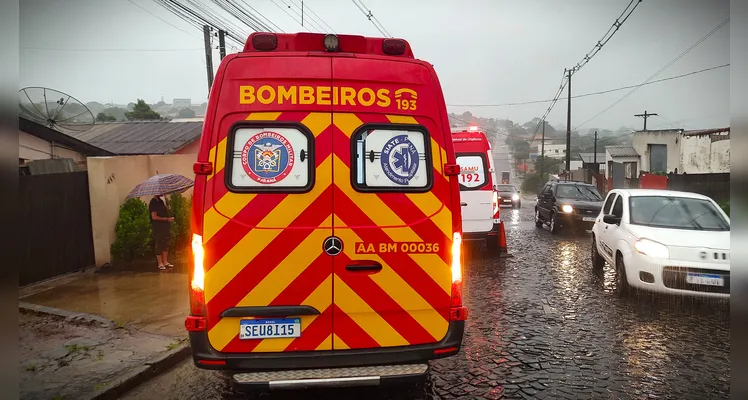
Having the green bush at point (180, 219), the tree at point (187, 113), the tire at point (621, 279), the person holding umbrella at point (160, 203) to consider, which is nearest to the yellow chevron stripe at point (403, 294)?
the tire at point (621, 279)

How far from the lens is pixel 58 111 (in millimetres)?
9492

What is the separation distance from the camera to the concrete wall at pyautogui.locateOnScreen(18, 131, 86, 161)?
10055 mm

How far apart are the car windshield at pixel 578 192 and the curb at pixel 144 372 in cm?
1352

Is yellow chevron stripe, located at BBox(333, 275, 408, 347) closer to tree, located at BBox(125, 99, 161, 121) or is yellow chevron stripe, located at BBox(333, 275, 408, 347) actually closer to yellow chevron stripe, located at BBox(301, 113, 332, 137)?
yellow chevron stripe, located at BBox(301, 113, 332, 137)

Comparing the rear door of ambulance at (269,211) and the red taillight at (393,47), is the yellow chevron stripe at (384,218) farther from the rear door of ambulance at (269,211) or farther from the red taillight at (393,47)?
the red taillight at (393,47)

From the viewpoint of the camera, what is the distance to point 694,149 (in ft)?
108

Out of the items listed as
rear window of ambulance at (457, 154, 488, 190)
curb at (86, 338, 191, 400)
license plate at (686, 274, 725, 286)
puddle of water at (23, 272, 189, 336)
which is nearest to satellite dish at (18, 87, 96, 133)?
puddle of water at (23, 272, 189, 336)

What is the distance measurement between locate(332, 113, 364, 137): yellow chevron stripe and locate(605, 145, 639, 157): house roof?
46.3 m

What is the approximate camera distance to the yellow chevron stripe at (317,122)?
3.39 meters

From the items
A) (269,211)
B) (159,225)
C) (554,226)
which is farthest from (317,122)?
(554,226)

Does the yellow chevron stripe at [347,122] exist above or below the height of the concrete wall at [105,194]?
above

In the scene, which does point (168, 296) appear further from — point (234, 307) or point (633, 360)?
point (633, 360)

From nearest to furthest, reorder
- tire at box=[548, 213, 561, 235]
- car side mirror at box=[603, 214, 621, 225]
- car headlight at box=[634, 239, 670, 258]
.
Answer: car headlight at box=[634, 239, 670, 258] → car side mirror at box=[603, 214, 621, 225] → tire at box=[548, 213, 561, 235]

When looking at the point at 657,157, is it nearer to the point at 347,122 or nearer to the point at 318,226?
the point at 347,122
